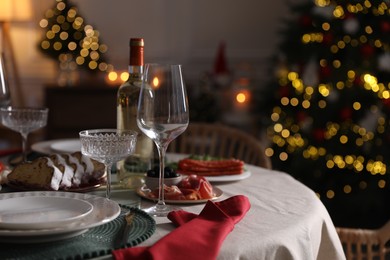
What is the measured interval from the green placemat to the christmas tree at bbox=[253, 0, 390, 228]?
250cm

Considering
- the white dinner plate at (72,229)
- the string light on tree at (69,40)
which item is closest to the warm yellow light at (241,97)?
the string light on tree at (69,40)

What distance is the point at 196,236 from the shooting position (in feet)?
3.15

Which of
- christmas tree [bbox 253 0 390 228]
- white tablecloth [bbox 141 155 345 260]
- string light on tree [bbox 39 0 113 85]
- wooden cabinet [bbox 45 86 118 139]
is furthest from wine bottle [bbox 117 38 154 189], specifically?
string light on tree [bbox 39 0 113 85]

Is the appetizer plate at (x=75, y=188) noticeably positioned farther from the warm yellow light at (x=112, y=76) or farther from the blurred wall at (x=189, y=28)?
the blurred wall at (x=189, y=28)

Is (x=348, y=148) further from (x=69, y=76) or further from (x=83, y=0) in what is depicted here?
(x=83, y=0)

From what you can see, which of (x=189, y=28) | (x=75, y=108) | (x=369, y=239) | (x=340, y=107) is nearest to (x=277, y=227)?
(x=369, y=239)

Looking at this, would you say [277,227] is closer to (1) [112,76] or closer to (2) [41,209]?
(2) [41,209]

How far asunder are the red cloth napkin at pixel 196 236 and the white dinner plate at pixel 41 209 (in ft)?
0.48

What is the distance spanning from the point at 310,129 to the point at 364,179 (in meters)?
0.42

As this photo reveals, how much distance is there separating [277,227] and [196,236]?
201 mm

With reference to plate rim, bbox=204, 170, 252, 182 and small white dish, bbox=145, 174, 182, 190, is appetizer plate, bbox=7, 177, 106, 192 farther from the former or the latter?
plate rim, bbox=204, 170, 252, 182

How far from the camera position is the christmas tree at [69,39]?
4.33 meters

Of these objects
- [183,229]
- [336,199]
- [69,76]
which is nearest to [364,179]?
[336,199]

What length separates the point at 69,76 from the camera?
4383 mm
